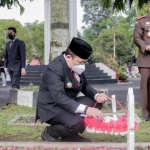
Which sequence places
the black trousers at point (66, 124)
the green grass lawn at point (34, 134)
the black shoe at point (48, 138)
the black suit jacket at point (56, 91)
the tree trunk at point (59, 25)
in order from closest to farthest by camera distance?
the black suit jacket at point (56, 91)
the black trousers at point (66, 124)
the black shoe at point (48, 138)
the green grass lawn at point (34, 134)
the tree trunk at point (59, 25)

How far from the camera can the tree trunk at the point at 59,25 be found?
21.2 feet

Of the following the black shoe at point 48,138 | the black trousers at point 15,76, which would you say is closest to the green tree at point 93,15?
the black trousers at point 15,76

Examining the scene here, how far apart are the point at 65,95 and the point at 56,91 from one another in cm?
10

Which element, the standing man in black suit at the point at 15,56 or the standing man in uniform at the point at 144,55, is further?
the standing man in black suit at the point at 15,56

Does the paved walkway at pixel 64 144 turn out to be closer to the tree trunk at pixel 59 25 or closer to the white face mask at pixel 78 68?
the white face mask at pixel 78 68

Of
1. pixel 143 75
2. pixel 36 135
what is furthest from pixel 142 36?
pixel 36 135

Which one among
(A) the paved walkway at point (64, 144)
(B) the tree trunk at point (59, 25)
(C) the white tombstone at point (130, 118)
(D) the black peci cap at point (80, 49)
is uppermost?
(B) the tree trunk at point (59, 25)

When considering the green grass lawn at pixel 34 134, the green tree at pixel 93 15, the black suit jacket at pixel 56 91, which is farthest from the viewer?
the green tree at pixel 93 15

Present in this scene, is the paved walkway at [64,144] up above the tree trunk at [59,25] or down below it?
below

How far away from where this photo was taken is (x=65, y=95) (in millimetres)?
3535

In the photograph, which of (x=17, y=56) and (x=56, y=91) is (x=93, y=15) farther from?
(x=56, y=91)

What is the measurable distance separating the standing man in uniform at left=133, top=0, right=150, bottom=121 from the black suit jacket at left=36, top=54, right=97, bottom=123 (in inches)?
75.0

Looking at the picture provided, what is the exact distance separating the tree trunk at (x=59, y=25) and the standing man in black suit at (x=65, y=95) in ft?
8.90

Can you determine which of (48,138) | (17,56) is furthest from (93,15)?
(48,138)
